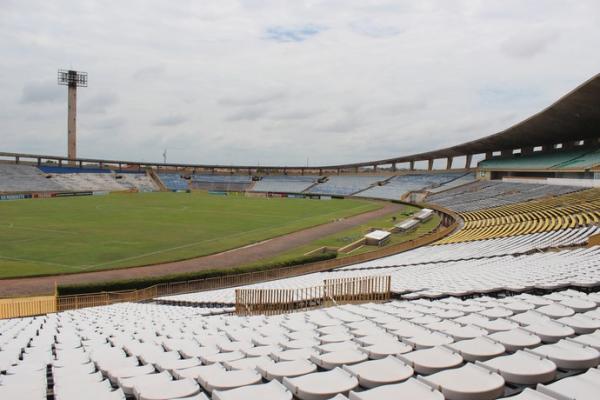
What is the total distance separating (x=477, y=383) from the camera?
4.77 m

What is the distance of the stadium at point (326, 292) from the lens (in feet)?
17.8

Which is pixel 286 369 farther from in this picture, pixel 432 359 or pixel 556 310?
pixel 556 310

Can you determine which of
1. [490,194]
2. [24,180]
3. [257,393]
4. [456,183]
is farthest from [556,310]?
[24,180]

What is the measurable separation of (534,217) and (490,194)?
2564 centimetres

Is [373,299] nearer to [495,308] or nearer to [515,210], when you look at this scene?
[495,308]

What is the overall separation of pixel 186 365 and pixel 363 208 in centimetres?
6852

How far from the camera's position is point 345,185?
106m

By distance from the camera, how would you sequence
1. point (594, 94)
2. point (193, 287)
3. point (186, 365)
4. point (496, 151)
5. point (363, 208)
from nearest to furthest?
point (186, 365)
point (193, 287)
point (594, 94)
point (363, 208)
point (496, 151)

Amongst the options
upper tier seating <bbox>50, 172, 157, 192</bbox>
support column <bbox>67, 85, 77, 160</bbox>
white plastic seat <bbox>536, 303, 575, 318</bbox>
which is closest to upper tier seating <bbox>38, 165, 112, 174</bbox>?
upper tier seating <bbox>50, 172, 157, 192</bbox>

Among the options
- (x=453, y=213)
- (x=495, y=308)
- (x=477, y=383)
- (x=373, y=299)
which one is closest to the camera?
(x=477, y=383)

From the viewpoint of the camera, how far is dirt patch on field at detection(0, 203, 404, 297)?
25.3m

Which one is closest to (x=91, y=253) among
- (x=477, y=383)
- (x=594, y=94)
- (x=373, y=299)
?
(x=373, y=299)

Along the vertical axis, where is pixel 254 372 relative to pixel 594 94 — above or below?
below

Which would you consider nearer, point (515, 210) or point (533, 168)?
point (515, 210)
